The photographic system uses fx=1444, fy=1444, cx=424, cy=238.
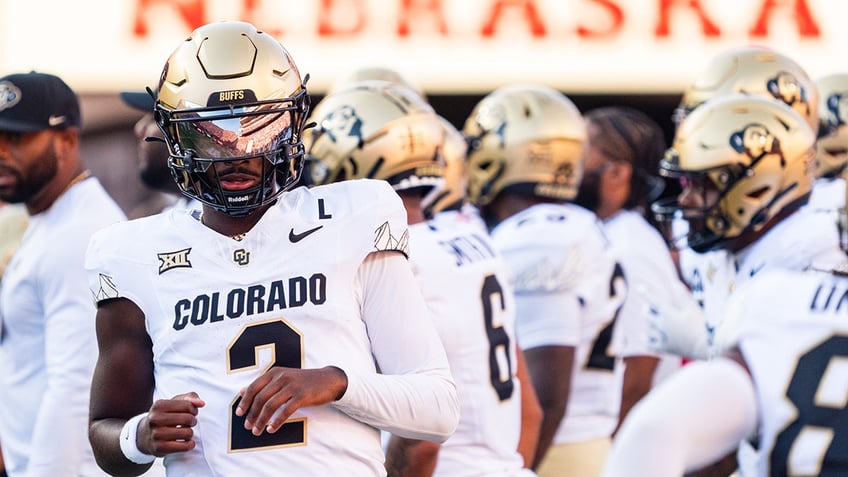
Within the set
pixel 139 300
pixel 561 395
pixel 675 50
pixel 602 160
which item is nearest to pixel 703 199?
pixel 561 395

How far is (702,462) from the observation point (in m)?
2.67

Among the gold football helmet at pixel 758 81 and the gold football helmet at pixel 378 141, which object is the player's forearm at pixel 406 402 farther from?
the gold football helmet at pixel 758 81

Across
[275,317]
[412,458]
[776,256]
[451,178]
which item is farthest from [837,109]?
[275,317]

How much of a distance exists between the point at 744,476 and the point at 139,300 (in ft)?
5.65

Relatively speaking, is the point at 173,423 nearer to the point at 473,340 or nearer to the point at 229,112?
the point at 229,112

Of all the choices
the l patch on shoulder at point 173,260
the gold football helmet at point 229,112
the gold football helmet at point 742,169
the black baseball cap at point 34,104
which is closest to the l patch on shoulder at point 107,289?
the l patch on shoulder at point 173,260

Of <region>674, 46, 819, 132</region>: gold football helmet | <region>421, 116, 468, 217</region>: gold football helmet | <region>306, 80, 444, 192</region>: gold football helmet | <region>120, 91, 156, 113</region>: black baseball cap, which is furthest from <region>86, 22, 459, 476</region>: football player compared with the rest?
<region>674, 46, 819, 132</region>: gold football helmet

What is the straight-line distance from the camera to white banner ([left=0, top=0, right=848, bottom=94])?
40.0 ft

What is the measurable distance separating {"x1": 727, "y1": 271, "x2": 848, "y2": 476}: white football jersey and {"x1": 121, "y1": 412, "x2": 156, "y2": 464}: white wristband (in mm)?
1272

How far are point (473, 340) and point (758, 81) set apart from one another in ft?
9.50

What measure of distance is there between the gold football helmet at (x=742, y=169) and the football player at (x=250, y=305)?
2107mm

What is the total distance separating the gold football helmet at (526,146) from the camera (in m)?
6.25

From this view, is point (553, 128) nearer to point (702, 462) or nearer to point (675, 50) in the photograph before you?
point (702, 462)

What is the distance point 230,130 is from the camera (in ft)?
10.3
